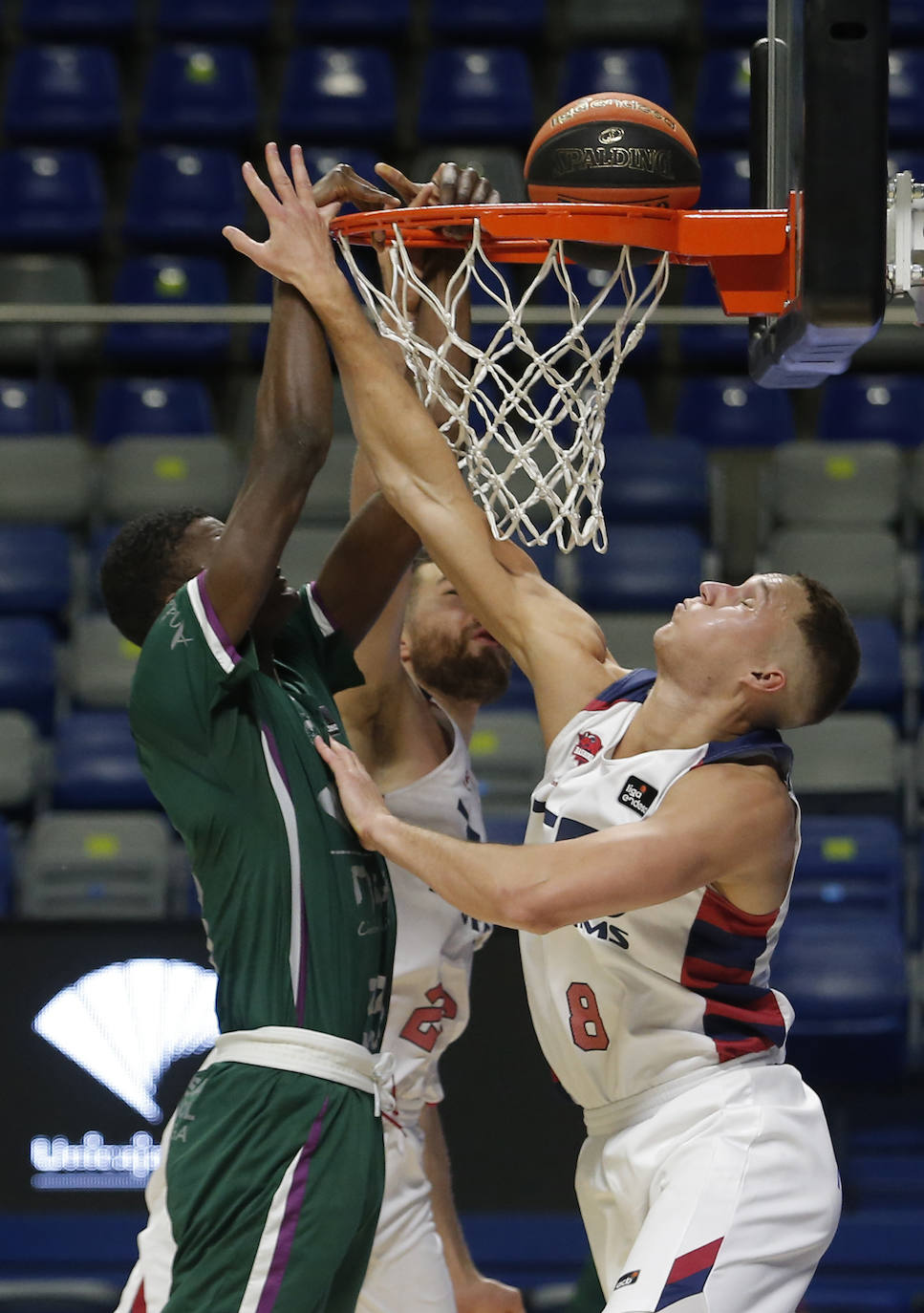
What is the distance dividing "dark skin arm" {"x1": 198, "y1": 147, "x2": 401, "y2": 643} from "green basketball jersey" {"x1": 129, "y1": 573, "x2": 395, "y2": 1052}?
0.05 metres

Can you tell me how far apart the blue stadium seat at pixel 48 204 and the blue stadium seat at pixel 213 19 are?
1.13 meters

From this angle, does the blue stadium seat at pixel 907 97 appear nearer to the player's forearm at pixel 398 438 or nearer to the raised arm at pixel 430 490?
the raised arm at pixel 430 490

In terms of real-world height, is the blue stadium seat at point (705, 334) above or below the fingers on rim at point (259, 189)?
below

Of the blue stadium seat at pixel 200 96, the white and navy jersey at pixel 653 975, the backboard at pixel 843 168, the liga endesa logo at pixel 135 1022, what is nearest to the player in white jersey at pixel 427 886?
the white and navy jersey at pixel 653 975

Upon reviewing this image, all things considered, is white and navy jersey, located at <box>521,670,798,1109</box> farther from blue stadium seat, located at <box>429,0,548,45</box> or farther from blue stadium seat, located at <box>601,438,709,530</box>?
blue stadium seat, located at <box>429,0,548,45</box>

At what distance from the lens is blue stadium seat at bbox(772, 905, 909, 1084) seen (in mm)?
5527

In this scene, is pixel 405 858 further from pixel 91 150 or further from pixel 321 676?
pixel 91 150

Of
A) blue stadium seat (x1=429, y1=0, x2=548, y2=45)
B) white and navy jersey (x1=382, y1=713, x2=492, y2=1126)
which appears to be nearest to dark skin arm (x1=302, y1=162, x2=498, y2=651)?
white and navy jersey (x1=382, y1=713, x2=492, y2=1126)

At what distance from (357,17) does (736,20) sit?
1835 mm

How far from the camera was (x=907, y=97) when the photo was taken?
8.01 m

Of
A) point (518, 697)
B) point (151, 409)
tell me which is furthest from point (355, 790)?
point (151, 409)

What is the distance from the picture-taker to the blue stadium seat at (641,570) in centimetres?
651

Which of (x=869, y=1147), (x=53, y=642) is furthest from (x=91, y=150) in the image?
(x=869, y=1147)

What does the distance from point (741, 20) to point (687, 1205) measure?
22.7ft
